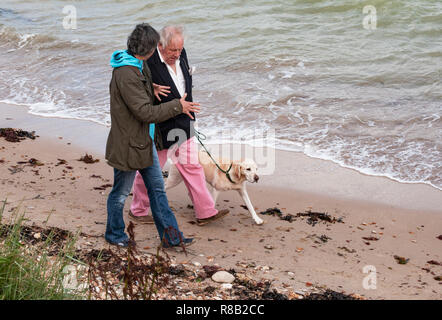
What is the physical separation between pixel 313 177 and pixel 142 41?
368 cm

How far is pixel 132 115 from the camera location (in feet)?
15.0

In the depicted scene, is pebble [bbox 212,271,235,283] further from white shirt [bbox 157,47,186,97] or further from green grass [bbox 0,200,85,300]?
white shirt [bbox 157,47,186,97]

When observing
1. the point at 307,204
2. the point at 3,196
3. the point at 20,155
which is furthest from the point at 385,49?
the point at 3,196

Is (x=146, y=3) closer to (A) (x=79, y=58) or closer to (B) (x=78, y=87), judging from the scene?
(A) (x=79, y=58)

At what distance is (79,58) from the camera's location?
14.6 m

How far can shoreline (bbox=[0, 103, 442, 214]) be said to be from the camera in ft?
21.9

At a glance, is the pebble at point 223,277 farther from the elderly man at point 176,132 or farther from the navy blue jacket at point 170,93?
the navy blue jacket at point 170,93

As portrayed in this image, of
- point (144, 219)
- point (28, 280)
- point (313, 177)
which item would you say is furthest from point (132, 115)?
point (313, 177)

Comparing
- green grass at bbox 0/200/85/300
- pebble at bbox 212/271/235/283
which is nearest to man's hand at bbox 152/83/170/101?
pebble at bbox 212/271/235/283

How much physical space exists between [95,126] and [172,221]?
15.8 feet

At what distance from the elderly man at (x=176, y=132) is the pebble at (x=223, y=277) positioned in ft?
4.50

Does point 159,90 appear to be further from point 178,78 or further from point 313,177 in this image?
point 313,177

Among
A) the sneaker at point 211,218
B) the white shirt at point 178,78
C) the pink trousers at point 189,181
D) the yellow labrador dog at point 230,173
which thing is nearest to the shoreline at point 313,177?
the yellow labrador dog at point 230,173

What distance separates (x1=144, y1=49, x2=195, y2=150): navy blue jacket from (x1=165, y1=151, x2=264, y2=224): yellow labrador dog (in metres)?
0.66
